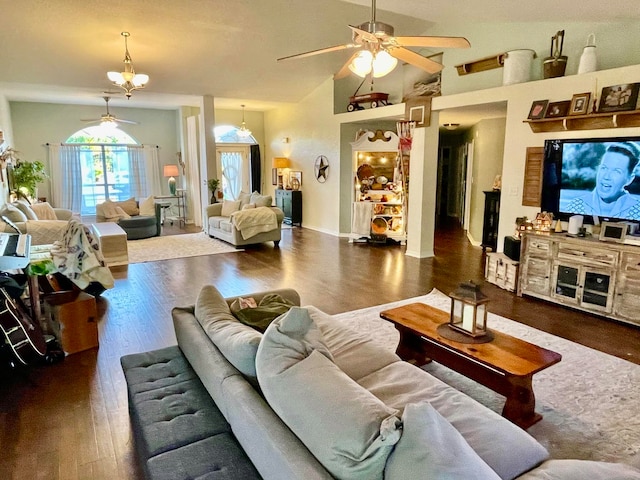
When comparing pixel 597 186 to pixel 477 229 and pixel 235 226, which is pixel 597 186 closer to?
pixel 477 229

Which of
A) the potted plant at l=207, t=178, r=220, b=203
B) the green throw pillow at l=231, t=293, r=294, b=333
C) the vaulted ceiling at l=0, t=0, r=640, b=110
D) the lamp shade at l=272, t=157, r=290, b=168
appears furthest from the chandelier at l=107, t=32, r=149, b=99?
the lamp shade at l=272, t=157, r=290, b=168

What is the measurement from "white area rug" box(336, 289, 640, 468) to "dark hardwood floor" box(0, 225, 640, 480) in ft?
1.08

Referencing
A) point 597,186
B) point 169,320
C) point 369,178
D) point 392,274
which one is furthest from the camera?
point 369,178

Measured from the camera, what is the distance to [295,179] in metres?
10.3

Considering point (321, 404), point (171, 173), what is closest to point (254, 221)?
point (171, 173)

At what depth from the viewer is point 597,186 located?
440 cm

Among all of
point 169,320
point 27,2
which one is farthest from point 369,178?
point 27,2

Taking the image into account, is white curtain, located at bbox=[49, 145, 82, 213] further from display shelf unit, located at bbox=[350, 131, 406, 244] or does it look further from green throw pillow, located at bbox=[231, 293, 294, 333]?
green throw pillow, located at bbox=[231, 293, 294, 333]

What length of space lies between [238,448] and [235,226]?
6102 mm

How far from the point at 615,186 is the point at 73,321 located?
5.19 m

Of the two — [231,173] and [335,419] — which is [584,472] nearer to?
[335,419]

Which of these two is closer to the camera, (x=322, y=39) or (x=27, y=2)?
(x=27, y=2)

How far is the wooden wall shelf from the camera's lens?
412cm

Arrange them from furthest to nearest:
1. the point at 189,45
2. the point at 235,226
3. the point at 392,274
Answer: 1. the point at 235,226
2. the point at 189,45
3. the point at 392,274
